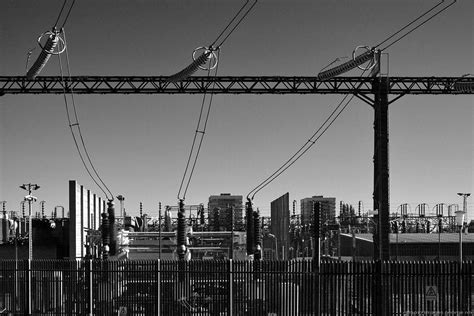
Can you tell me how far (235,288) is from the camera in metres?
15.1

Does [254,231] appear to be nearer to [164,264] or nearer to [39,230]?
[164,264]

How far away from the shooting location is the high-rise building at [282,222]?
22.2 m

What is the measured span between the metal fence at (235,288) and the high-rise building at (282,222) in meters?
6.91

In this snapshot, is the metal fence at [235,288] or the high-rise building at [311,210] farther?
the high-rise building at [311,210]

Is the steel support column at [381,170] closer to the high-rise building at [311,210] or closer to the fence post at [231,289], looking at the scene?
the high-rise building at [311,210]

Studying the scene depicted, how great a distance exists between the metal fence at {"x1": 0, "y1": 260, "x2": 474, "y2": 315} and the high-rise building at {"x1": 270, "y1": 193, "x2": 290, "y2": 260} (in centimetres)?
691

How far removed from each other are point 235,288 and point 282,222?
8.03 metres

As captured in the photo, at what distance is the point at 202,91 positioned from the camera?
899 inches

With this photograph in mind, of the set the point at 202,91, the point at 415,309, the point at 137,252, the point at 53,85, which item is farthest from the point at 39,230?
the point at 415,309

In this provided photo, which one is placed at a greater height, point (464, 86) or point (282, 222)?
point (464, 86)

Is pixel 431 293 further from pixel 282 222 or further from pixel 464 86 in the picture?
pixel 464 86

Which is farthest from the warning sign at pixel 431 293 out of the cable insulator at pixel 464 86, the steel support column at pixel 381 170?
the cable insulator at pixel 464 86

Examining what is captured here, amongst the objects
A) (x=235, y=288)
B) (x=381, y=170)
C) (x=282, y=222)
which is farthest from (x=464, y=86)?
(x=235, y=288)

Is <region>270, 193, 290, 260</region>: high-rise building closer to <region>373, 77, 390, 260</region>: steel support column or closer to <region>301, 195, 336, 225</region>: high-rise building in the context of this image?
<region>301, 195, 336, 225</region>: high-rise building
